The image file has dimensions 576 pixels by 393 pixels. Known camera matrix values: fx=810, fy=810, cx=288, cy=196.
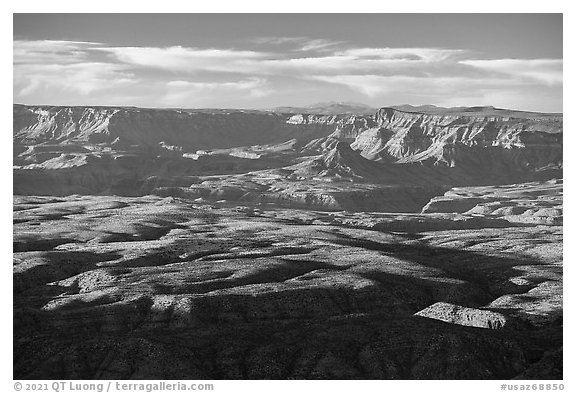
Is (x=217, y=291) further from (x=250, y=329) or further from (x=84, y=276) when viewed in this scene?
(x=84, y=276)

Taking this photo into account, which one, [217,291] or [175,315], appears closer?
[175,315]

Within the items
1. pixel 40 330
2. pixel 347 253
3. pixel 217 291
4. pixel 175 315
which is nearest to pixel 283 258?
pixel 347 253

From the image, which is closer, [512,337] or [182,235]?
[512,337]

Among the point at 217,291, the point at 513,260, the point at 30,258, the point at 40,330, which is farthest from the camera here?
the point at 513,260

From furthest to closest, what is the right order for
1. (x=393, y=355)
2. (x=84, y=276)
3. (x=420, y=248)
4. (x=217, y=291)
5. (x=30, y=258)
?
1. (x=420, y=248)
2. (x=30, y=258)
3. (x=84, y=276)
4. (x=217, y=291)
5. (x=393, y=355)
